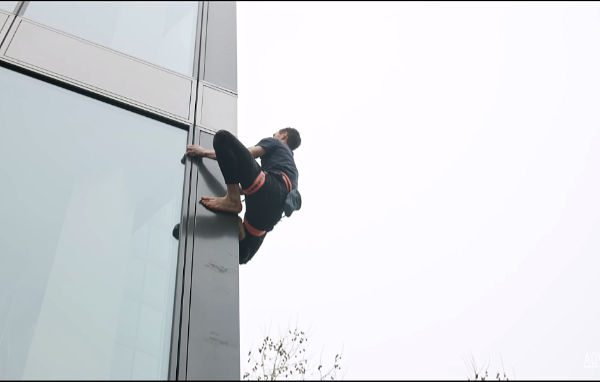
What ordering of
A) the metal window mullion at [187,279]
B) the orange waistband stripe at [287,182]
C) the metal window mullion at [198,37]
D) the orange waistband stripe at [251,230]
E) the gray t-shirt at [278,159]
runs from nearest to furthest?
the metal window mullion at [187,279] → the orange waistband stripe at [251,230] → the orange waistband stripe at [287,182] → the gray t-shirt at [278,159] → the metal window mullion at [198,37]

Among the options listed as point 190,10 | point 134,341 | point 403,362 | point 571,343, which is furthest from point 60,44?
point 403,362

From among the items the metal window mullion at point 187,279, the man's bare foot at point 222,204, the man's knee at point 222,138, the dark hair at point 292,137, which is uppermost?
the dark hair at point 292,137

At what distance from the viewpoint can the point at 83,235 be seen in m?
2.81

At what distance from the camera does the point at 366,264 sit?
71.9 feet

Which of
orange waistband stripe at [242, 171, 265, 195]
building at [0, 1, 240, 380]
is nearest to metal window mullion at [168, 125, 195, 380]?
building at [0, 1, 240, 380]

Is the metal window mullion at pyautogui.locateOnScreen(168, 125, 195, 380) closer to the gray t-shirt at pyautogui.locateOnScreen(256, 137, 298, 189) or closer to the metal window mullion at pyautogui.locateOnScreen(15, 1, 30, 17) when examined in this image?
the gray t-shirt at pyautogui.locateOnScreen(256, 137, 298, 189)

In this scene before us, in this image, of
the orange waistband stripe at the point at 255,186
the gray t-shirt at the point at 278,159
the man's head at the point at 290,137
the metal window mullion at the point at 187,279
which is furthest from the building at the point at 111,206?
the man's head at the point at 290,137

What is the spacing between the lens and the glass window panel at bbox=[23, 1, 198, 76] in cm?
430

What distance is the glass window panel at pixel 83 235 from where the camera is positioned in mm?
2275

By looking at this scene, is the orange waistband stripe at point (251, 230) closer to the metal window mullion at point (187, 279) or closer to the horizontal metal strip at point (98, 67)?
the metal window mullion at point (187, 279)

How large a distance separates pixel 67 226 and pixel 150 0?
3.42m

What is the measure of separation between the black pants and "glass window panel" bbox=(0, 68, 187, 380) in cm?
32

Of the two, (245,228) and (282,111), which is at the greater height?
(282,111)

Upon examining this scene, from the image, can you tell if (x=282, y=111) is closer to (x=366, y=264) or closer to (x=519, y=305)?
(x=366, y=264)
